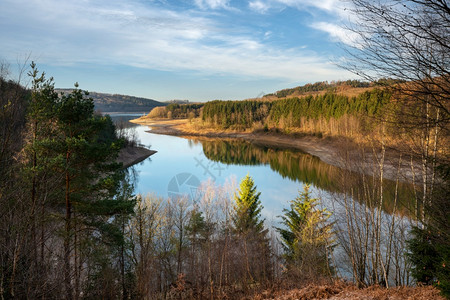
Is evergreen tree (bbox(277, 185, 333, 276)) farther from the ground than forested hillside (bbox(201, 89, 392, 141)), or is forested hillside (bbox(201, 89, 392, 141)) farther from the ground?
forested hillside (bbox(201, 89, 392, 141))

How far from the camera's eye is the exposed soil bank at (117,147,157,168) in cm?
5091

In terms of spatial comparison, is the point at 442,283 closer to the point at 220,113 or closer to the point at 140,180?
the point at 140,180

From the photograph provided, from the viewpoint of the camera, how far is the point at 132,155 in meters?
55.3

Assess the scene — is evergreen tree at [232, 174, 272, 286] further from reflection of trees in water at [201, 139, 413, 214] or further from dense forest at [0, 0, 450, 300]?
reflection of trees in water at [201, 139, 413, 214]

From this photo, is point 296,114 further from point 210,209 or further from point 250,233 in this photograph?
point 250,233

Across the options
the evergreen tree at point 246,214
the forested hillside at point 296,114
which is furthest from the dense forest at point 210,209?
the forested hillside at point 296,114

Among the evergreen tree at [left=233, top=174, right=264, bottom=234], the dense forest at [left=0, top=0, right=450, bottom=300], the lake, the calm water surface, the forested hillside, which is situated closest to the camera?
the dense forest at [left=0, top=0, right=450, bottom=300]

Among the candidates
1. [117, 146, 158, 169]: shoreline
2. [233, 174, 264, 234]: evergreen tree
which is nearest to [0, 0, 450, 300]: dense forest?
[233, 174, 264, 234]: evergreen tree

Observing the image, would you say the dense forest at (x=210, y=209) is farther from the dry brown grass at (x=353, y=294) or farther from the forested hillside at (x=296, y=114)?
the forested hillside at (x=296, y=114)

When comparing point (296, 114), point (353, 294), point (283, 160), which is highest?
point (296, 114)

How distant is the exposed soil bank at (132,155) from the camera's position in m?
50.9

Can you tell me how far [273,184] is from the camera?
35.9 m

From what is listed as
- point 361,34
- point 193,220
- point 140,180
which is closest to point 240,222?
point 193,220

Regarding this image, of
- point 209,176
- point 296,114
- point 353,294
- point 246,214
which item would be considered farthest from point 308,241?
point 296,114
